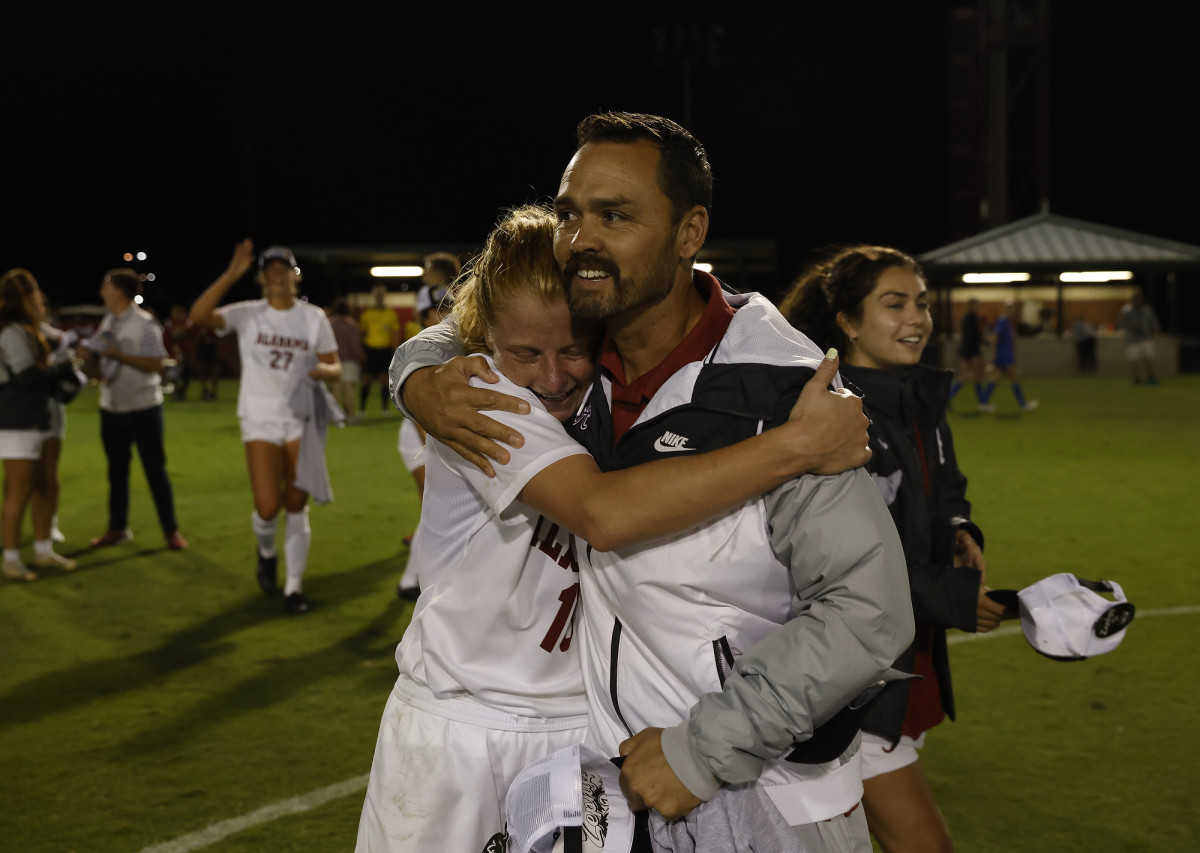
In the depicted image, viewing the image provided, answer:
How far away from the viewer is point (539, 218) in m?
2.34

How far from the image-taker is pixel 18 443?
795 centimetres

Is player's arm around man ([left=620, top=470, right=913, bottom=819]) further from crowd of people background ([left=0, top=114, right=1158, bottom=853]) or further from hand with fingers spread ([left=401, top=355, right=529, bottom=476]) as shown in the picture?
hand with fingers spread ([left=401, top=355, right=529, bottom=476])

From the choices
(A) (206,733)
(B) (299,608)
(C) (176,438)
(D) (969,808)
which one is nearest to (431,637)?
(D) (969,808)

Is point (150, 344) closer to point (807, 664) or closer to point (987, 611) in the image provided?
point (987, 611)

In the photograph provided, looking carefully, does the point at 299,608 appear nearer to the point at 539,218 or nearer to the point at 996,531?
the point at 539,218

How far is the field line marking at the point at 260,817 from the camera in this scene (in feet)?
12.5

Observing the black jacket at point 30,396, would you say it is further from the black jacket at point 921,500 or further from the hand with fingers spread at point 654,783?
the hand with fingers spread at point 654,783

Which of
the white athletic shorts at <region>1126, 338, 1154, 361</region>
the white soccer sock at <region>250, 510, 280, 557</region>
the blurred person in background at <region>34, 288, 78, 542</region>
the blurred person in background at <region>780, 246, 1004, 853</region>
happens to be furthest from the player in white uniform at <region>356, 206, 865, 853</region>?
the white athletic shorts at <region>1126, 338, 1154, 361</region>

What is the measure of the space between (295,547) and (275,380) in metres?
1.19

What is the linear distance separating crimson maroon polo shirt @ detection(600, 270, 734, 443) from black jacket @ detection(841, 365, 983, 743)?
787mm

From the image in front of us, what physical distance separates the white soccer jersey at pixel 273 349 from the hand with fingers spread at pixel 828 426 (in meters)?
5.89

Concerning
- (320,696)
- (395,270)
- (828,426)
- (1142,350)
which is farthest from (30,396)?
(395,270)

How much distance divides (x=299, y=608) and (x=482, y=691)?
4.86 meters

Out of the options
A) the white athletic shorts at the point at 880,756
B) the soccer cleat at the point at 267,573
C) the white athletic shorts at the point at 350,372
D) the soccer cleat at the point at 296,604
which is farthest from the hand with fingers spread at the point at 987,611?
the white athletic shorts at the point at 350,372
